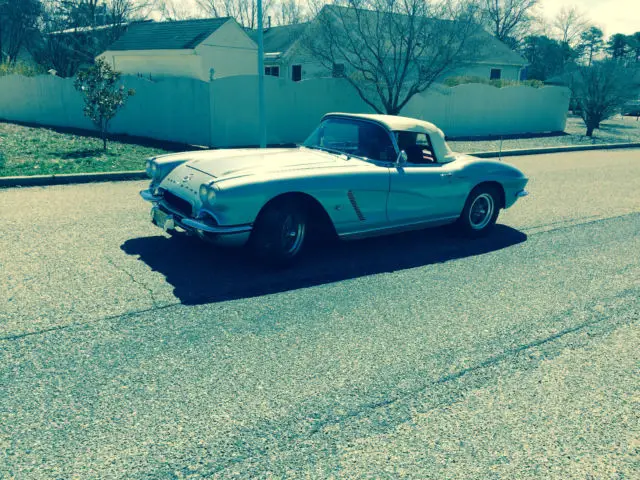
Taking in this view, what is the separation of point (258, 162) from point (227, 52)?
841 inches

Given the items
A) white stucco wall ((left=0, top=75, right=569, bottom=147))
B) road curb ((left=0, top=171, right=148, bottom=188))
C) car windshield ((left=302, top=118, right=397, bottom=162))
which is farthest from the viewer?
white stucco wall ((left=0, top=75, right=569, bottom=147))

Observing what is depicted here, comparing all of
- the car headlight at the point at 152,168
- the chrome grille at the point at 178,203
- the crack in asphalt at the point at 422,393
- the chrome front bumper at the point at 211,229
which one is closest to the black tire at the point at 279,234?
the chrome front bumper at the point at 211,229

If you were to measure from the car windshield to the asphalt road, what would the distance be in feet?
3.43

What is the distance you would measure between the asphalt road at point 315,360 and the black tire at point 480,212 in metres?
0.43

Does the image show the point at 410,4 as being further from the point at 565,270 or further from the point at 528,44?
the point at 528,44

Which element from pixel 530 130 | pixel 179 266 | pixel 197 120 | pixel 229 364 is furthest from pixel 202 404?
pixel 530 130

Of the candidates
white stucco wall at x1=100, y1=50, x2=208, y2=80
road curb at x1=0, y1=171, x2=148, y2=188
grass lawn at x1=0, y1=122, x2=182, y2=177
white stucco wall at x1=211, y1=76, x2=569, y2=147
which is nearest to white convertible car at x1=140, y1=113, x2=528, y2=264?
road curb at x1=0, y1=171, x2=148, y2=188

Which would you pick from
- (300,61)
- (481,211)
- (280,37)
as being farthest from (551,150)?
(280,37)

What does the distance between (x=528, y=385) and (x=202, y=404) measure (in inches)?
76.2

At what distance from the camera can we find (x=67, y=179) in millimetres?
9266

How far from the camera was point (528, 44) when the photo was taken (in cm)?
6888

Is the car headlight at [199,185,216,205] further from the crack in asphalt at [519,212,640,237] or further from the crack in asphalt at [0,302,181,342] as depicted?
the crack in asphalt at [519,212,640,237]

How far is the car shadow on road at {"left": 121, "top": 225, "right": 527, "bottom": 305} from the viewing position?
4742mm

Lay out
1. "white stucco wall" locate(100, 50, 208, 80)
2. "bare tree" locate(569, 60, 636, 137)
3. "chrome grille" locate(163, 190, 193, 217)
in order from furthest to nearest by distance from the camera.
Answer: "white stucco wall" locate(100, 50, 208, 80), "bare tree" locate(569, 60, 636, 137), "chrome grille" locate(163, 190, 193, 217)
